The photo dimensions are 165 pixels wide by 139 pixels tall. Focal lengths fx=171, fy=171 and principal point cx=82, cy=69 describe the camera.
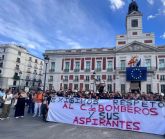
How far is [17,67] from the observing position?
184 ft

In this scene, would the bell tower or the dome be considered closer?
the bell tower

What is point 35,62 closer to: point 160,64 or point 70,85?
point 70,85

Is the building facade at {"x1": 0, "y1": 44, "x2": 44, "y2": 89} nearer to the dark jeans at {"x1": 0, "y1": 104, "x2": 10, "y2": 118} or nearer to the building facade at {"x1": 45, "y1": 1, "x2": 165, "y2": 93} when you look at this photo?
the building facade at {"x1": 45, "y1": 1, "x2": 165, "y2": 93}

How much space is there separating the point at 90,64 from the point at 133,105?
33791 millimetres

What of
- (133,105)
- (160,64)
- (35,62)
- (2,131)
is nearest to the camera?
(2,131)

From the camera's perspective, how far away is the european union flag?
35719 millimetres

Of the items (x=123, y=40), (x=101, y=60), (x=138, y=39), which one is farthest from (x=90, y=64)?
(x=138, y=39)

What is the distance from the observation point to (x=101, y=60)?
4122cm

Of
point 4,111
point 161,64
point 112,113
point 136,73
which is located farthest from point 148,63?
point 4,111

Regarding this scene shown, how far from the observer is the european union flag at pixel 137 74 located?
35719 mm

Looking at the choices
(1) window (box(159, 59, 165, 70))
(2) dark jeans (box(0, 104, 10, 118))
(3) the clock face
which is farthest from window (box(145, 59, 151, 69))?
(2) dark jeans (box(0, 104, 10, 118))

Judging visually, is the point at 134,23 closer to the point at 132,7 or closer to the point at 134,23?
the point at 134,23

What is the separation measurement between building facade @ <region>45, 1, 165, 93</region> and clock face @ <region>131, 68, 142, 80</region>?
0.77ft

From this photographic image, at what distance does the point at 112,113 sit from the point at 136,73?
97.2ft
